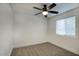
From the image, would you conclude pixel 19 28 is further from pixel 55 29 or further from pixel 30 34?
pixel 55 29

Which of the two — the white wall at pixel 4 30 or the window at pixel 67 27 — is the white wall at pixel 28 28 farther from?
the white wall at pixel 4 30

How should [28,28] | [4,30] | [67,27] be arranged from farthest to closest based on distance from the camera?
[28,28]
[67,27]
[4,30]

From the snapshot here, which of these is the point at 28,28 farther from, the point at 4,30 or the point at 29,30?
the point at 4,30

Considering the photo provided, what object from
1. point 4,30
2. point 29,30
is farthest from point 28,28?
point 4,30

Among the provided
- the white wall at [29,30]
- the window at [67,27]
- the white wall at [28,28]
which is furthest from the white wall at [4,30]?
the window at [67,27]

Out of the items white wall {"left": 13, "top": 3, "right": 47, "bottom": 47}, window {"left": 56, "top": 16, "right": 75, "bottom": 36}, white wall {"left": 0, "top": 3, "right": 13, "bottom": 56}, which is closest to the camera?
white wall {"left": 0, "top": 3, "right": 13, "bottom": 56}

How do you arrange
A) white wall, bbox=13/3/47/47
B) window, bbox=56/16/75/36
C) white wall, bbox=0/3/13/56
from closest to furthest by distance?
white wall, bbox=0/3/13/56
window, bbox=56/16/75/36
white wall, bbox=13/3/47/47

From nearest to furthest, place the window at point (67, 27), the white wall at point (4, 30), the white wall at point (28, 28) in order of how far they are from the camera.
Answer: the white wall at point (4, 30), the window at point (67, 27), the white wall at point (28, 28)

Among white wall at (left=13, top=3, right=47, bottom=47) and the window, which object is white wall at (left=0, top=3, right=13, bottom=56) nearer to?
white wall at (left=13, top=3, right=47, bottom=47)

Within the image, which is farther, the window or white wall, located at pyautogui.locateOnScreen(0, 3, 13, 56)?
the window

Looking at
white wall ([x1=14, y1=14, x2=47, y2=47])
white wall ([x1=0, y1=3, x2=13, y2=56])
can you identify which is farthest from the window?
white wall ([x1=0, y1=3, x2=13, y2=56])

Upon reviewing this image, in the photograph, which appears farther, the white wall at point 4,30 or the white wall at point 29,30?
the white wall at point 29,30

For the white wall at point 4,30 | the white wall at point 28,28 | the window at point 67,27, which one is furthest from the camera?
the white wall at point 28,28

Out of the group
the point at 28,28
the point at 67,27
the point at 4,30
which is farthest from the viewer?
the point at 28,28
